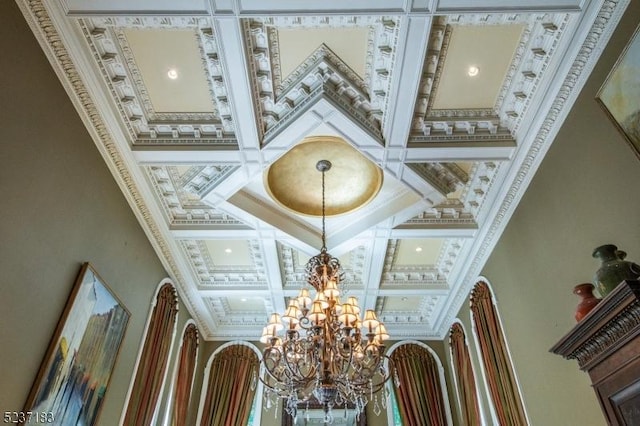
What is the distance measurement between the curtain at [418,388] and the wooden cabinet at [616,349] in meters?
5.84

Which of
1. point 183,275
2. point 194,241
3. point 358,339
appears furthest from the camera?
point 183,275

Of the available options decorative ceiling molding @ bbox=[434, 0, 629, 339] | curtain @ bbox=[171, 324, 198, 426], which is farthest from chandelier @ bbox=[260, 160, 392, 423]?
curtain @ bbox=[171, 324, 198, 426]

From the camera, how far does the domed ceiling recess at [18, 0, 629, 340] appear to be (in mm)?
3584

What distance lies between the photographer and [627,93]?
3004mm

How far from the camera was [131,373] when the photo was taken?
550cm

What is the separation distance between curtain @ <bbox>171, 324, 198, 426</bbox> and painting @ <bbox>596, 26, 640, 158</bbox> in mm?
6866

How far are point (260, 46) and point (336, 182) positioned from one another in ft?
7.30

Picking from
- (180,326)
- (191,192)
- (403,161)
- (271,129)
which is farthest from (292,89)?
(180,326)

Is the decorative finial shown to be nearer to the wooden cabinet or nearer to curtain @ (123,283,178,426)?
curtain @ (123,283,178,426)

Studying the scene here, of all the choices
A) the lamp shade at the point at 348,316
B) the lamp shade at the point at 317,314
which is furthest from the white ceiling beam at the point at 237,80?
the lamp shade at the point at 348,316

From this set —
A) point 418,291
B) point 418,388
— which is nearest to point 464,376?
point 418,388

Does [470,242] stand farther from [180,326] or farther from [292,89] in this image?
[180,326]

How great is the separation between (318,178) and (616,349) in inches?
154

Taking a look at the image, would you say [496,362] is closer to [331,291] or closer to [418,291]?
[418,291]
